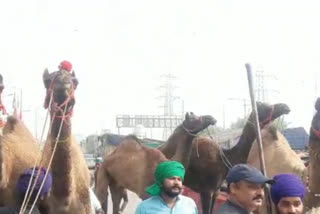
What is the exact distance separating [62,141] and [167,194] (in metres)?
1.82

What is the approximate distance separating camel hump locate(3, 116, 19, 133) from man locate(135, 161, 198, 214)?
3.56m

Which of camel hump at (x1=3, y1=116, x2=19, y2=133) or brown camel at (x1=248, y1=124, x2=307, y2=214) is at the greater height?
camel hump at (x1=3, y1=116, x2=19, y2=133)

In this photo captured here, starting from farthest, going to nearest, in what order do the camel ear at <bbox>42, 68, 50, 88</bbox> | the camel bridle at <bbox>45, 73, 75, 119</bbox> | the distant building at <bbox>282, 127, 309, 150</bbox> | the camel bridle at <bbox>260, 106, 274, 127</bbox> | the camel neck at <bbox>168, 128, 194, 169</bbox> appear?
the distant building at <bbox>282, 127, 309, 150</bbox> → the camel neck at <bbox>168, 128, 194, 169</bbox> → the camel bridle at <bbox>260, 106, 274, 127</bbox> → the camel ear at <bbox>42, 68, 50, 88</bbox> → the camel bridle at <bbox>45, 73, 75, 119</bbox>

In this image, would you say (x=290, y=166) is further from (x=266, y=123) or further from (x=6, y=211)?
(x=6, y=211)

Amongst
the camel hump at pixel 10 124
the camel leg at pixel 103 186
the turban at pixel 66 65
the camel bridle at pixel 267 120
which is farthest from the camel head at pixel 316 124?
the camel leg at pixel 103 186

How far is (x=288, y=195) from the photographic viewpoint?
3.65 metres

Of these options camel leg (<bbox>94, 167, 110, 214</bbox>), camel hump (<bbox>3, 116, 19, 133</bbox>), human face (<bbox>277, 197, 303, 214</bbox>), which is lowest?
camel leg (<bbox>94, 167, 110, 214</bbox>)

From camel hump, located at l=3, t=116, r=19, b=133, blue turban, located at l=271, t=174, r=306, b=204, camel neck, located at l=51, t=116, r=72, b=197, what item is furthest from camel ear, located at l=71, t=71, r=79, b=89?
blue turban, located at l=271, t=174, r=306, b=204

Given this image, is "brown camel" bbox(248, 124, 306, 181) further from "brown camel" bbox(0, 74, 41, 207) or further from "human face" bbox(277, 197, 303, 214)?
"human face" bbox(277, 197, 303, 214)

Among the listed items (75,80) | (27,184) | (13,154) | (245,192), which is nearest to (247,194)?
(245,192)

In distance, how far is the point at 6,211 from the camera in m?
3.80

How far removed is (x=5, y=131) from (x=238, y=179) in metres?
4.77

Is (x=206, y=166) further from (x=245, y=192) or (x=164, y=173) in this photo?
(x=245, y=192)

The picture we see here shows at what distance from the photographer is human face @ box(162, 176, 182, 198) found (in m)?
4.56
